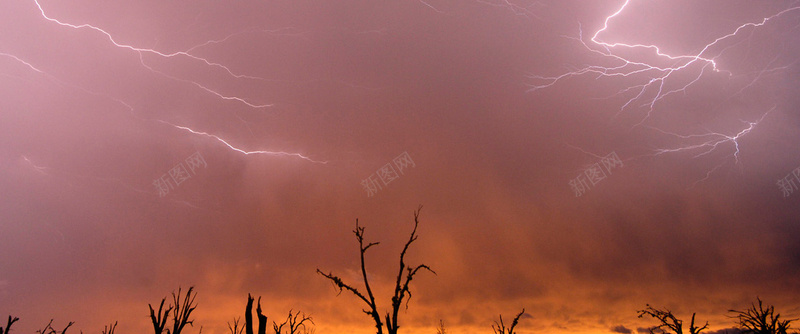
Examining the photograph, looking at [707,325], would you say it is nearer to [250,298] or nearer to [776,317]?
[776,317]

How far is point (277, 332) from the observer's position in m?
14.3

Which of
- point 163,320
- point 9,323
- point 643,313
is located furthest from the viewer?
point 643,313

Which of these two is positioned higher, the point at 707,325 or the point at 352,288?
the point at 707,325

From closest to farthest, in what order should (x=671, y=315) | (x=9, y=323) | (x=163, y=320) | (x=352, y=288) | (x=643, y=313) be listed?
(x=352, y=288) < (x=163, y=320) < (x=9, y=323) < (x=671, y=315) < (x=643, y=313)

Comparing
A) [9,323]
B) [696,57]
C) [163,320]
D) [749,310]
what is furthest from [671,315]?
[9,323]

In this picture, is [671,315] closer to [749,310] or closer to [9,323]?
[749,310]

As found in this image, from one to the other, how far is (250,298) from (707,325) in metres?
18.3

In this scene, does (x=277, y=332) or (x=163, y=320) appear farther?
(x=277, y=332)

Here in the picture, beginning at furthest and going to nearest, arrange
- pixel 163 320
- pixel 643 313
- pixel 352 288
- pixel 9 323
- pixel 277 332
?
pixel 643 313 < pixel 277 332 < pixel 9 323 < pixel 163 320 < pixel 352 288

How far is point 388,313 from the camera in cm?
754

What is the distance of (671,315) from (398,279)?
14.4 metres

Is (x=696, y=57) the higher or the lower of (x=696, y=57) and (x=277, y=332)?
the higher

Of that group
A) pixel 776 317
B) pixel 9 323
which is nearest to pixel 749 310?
pixel 776 317

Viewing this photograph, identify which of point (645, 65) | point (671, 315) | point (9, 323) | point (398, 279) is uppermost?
point (645, 65)
